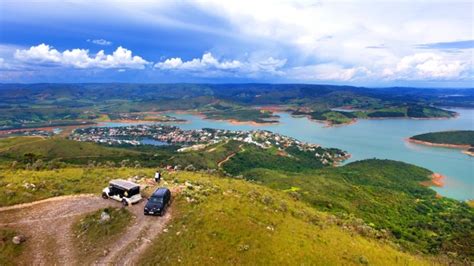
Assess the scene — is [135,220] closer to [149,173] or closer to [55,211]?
[55,211]

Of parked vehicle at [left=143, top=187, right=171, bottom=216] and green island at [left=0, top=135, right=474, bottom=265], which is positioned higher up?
parked vehicle at [left=143, top=187, right=171, bottom=216]

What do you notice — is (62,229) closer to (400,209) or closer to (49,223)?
(49,223)

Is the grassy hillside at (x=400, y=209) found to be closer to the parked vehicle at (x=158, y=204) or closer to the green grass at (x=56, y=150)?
the parked vehicle at (x=158, y=204)

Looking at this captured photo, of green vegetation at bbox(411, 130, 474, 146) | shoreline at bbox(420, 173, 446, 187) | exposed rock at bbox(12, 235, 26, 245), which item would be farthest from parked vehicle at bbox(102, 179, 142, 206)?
green vegetation at bbox(411, 130, 474, 146)

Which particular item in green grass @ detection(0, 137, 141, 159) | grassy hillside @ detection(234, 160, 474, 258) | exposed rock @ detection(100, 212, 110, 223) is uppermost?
exposed rock @ detection(100, 212, 110, 223)

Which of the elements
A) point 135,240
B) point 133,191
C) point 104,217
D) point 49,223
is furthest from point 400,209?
point 49,223

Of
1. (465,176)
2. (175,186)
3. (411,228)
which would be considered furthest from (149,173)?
(465,176)

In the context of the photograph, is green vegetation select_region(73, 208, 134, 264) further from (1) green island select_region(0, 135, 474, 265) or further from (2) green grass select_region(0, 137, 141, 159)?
(2) green grass select_region(0, 137, 141, 159)
